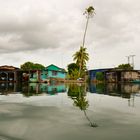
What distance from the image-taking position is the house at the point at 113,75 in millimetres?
56062

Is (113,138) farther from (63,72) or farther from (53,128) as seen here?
(63,72)

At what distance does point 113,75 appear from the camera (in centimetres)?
6066

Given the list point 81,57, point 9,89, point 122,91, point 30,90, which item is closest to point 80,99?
point 122,91

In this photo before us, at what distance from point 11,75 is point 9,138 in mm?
53679

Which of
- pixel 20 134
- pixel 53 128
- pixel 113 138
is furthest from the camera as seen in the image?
pixel 53 128

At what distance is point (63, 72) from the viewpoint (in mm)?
63062

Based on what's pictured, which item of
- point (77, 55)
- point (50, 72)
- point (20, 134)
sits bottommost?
point (20, 134)

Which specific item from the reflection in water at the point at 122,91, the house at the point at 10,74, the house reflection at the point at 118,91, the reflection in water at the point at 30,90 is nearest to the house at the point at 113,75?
the house at the point at 10,74

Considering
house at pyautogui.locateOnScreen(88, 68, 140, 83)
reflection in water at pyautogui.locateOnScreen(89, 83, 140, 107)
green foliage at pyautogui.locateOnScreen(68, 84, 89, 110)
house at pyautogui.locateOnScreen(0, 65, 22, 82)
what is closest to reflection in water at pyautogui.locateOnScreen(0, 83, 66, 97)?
green foliage at pyautogui.locateOnScreen(68, 84, 89, 110)

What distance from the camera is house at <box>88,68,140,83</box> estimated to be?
56062 millimetres

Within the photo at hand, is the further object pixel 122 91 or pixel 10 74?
pixel 10 74

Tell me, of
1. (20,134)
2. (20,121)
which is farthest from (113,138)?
(20,121)

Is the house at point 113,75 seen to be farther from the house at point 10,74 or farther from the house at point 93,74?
the house at point 10,74

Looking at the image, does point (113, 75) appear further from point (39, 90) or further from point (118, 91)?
point (39, 90)
